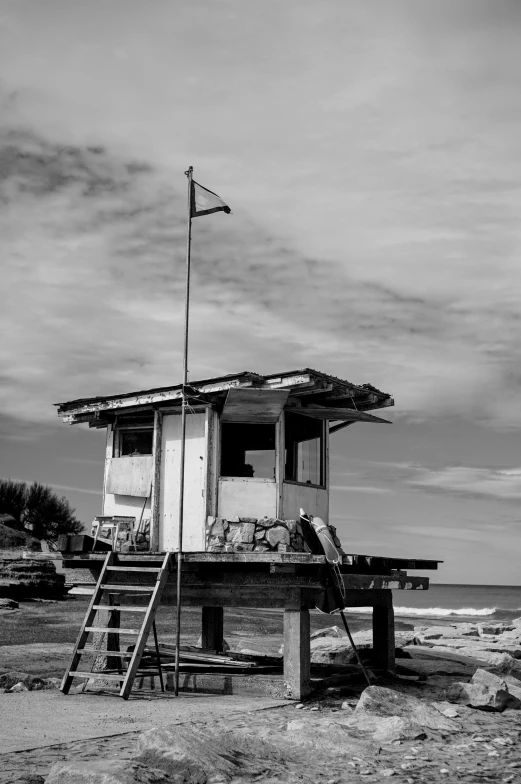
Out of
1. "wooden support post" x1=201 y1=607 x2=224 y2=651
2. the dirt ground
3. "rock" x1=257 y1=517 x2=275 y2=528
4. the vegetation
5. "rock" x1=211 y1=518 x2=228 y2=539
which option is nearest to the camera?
the dirt ground

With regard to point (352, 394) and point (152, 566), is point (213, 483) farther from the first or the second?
point (352, 394)

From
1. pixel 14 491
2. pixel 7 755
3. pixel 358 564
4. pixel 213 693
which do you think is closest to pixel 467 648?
pixel 358 564

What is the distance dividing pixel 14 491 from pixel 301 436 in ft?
132

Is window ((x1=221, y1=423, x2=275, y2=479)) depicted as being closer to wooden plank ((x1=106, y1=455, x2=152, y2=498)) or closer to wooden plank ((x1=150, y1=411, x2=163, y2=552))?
wooden plank ((x1=150, y1=411, x2=163, y2=552))

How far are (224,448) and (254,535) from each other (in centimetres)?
181

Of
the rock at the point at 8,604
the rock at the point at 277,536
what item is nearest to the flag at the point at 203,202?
the rock at the point at 277,536

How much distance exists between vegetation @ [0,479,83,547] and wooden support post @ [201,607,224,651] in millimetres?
34172

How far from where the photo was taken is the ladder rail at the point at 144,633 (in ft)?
39.7

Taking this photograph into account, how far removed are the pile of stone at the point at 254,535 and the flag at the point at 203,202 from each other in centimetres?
566

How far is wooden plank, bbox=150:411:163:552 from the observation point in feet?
48.8

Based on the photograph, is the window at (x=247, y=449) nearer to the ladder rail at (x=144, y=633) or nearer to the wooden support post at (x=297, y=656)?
the ladder rail at (x=144, y=633)

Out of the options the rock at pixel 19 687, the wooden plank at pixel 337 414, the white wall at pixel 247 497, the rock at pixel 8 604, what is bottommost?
the rock at pixel 8 604

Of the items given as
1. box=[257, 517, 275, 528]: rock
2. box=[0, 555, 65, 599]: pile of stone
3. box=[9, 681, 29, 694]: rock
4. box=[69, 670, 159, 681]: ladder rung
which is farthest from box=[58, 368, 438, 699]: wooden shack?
box=[0, 555, 65, 599]: pile of stone

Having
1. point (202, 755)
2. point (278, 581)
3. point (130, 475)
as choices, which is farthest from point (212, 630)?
point (202, 755)
